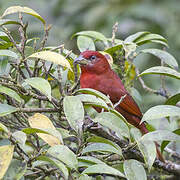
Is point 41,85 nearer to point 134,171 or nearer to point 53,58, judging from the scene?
point 53,58

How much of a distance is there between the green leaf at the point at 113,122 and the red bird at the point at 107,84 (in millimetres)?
1114

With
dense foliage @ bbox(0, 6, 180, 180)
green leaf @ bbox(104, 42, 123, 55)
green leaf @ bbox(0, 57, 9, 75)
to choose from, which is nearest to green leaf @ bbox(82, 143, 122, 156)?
dense foliage @ bbox(0, 6, 180, 180)

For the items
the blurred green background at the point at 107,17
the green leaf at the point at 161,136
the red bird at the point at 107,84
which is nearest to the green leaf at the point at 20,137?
the green leaf at the point at 161,136

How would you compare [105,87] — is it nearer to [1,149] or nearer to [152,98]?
[152,98]

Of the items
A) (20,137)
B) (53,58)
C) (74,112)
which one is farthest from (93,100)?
(20,137)

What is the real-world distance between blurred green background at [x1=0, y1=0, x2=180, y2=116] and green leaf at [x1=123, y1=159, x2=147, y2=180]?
262cm

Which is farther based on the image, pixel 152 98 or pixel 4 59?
pixel 152 98

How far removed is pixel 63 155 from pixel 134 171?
0.96ft

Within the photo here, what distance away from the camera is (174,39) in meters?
4.31

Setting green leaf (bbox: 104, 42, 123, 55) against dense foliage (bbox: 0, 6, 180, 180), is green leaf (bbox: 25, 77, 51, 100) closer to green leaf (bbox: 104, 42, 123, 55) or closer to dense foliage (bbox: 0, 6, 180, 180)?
dense foliage (bbox: 0, 6, 180, 180)

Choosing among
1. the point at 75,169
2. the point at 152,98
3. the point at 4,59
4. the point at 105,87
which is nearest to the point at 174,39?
the point at 152,98

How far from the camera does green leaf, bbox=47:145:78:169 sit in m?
1.23

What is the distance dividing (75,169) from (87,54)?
1.30m

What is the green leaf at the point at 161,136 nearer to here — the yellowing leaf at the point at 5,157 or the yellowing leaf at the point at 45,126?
the yellowing leaf at the point at 45,126
